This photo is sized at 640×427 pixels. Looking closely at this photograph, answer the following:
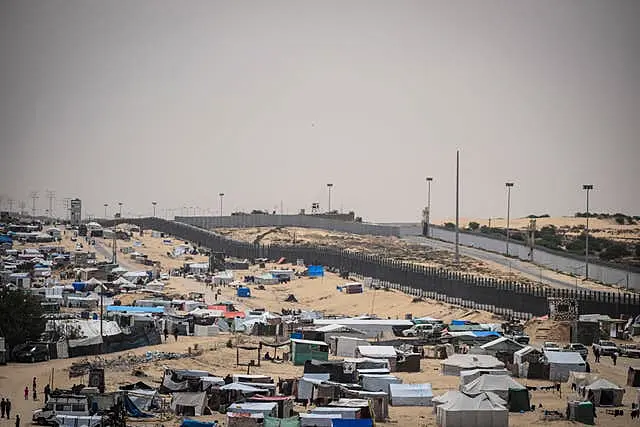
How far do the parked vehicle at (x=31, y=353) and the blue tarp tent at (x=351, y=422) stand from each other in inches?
591

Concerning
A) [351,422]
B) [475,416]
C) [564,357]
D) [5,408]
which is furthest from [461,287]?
[5,408]

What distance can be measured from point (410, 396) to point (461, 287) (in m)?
23.4

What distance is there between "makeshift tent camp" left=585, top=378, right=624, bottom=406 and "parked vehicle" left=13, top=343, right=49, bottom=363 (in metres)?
18.5

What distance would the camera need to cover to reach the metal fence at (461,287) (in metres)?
46.2

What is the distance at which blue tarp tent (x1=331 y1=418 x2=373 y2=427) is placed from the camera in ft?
85.0

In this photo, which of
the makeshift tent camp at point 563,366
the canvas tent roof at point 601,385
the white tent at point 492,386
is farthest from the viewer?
the makeshift tent camp at point 563,366

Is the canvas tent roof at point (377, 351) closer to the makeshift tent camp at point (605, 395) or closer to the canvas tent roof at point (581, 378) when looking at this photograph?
the canvas tent roof at point (581, 378)

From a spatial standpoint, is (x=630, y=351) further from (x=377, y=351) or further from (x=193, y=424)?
(x=193, y=424)

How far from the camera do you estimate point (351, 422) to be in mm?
26094

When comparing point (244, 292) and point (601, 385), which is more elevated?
point (244, 292)

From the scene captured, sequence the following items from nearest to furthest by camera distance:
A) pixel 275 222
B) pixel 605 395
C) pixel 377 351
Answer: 1. pixel 605 395
2. pixel 377 351
3. pixel 275 222

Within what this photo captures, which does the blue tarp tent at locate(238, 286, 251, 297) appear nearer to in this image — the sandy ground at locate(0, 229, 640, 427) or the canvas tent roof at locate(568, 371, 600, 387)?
the sandy ground at locate(0, 229, 640, 427)

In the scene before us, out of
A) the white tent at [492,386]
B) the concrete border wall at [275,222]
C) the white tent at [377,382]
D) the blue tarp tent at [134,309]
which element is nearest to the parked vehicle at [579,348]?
the white tent at [492,386]

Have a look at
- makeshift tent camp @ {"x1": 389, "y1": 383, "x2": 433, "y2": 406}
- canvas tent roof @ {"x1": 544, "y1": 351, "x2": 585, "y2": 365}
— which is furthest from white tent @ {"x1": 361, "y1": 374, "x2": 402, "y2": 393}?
canvas tent roof @ {"x1": 544, "y1": 351, "x2": 585, "y2": 365}
